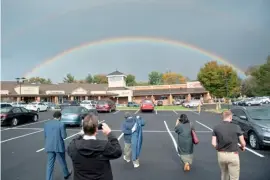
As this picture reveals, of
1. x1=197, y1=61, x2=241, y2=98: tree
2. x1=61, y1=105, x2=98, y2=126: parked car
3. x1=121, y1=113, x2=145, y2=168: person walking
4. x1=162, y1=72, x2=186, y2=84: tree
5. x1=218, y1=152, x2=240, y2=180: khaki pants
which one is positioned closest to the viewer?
x1=218, y1=152, x2=240, y2=180: khaki pants

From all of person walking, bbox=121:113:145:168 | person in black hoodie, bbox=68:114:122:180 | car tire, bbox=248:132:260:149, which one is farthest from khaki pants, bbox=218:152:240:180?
car tire, bbox=248:132:260:149

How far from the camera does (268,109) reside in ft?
34.0

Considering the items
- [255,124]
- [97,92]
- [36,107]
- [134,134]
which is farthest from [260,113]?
[97,92]

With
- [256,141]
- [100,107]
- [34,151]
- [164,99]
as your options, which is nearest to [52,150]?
[34,151]

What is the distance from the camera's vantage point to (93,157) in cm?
279

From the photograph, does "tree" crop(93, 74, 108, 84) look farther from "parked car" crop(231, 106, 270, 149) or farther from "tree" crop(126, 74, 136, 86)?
"parked car" crop(231, 106, 270, 149)

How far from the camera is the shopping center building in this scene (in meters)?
57.5

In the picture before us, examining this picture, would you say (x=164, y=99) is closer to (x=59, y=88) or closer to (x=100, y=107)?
(x=59, y=88)

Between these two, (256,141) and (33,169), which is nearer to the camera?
(33,169)

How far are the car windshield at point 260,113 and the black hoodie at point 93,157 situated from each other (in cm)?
886

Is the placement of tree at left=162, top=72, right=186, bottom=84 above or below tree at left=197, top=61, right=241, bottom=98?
above

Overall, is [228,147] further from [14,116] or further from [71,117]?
[14,116]

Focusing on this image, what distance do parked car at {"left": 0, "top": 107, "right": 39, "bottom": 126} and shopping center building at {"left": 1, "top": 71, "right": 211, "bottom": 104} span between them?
117 ft

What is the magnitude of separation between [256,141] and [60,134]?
24.9 ft
